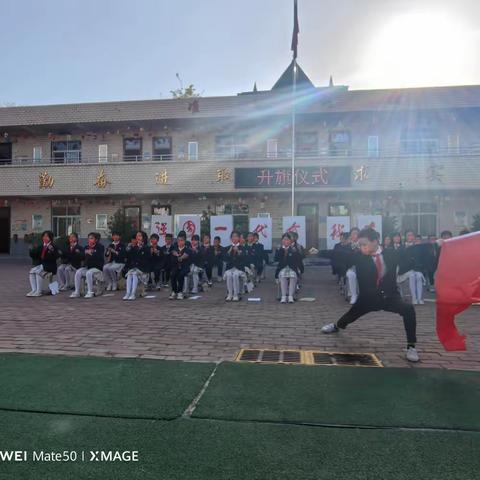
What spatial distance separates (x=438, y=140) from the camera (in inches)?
806

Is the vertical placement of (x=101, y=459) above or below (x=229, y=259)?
below

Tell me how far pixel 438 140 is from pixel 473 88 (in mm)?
2787

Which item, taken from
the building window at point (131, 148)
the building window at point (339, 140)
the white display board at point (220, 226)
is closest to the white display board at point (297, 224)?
the white display board at point (220, 226)

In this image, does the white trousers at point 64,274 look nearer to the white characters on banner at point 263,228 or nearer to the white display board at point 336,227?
the white characters on banner at point 263,228

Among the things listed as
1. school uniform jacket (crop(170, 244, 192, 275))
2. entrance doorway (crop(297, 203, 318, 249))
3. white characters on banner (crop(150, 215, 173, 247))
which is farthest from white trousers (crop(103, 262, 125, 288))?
entrance doorway (crop(297, 203, 318, 249))

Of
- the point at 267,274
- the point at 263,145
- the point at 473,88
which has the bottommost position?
the point at 267,274

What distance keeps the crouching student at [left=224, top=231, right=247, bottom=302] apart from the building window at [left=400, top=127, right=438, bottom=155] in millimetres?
14024

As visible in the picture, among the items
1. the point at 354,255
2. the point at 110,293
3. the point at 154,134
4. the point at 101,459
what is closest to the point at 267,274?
the point at 110,293

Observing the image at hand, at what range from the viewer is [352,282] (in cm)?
919

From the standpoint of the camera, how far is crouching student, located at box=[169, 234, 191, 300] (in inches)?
387

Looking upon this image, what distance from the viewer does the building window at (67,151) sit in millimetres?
23234

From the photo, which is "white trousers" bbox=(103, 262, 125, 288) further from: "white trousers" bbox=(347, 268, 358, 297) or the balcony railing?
the balcony railing

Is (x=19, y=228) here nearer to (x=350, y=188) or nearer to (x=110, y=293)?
(x=110, y=293)

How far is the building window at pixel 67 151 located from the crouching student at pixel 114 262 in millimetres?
14133
